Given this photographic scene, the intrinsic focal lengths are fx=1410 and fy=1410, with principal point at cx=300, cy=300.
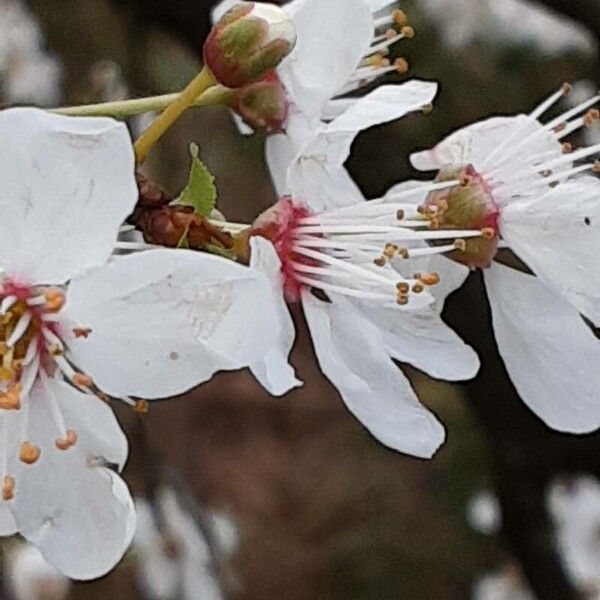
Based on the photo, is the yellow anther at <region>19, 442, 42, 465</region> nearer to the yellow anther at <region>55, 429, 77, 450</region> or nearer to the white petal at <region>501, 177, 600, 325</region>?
the yellow anther at <region>55, 429, 77, 450</region>

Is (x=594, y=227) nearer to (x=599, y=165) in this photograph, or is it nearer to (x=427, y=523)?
(x=599, y=165)

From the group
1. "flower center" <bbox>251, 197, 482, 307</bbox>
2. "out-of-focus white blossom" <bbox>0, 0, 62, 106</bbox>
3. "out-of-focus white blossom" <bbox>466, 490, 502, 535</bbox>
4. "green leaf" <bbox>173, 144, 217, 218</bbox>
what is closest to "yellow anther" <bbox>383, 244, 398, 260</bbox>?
"flower center" <bbox>251, 197, 482, 307</bbox>

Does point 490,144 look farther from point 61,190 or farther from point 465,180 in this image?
point 61,190

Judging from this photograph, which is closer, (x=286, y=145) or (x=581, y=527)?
(x=286, y=145)

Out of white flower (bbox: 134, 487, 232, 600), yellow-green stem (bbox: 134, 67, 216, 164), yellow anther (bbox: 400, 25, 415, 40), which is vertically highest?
yellow-green stem (bbox: 134, 67, 216, 164)

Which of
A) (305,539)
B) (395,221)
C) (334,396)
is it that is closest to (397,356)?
(395,221)

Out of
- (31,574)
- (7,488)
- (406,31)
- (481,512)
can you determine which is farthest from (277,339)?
(481,512)

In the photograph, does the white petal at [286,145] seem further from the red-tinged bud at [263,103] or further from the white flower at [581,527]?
the white flower at [581,527]

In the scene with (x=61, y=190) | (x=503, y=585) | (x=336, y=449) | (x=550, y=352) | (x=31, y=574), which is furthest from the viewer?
(x=336, y=449)
